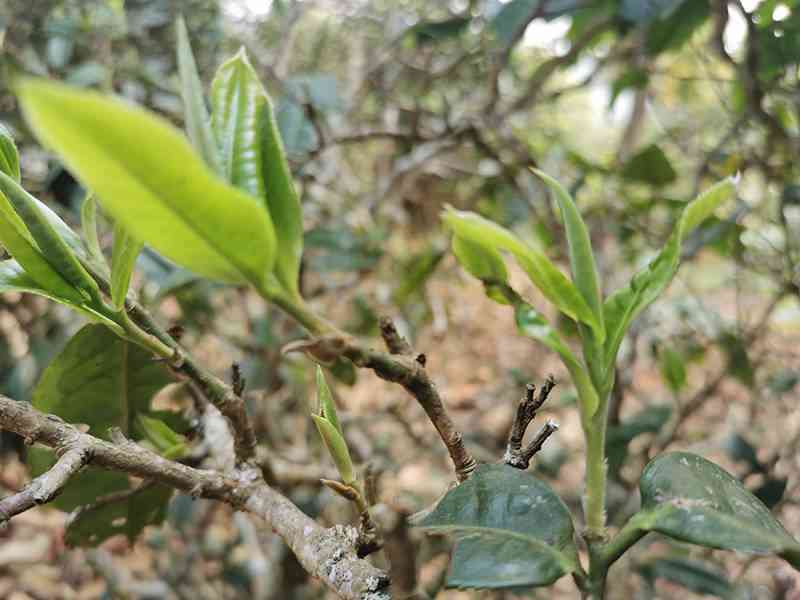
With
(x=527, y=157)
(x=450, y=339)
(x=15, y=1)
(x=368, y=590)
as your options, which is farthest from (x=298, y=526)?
(x=450, y=339)

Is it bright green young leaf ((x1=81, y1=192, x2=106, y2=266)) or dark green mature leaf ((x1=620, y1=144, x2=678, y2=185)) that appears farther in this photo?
dark green mature leaf ((x1=620, y1=144, x2=678, y2=185))

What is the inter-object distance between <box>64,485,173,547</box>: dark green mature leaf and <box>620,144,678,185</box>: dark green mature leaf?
2.66 feet

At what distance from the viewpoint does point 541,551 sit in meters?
0.32

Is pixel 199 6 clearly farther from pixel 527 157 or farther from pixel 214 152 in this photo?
pixel 214 152

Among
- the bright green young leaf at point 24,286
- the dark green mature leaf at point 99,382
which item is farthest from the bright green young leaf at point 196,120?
the dark green mature leaf at point 99,382

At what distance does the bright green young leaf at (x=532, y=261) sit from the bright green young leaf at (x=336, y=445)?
125mm

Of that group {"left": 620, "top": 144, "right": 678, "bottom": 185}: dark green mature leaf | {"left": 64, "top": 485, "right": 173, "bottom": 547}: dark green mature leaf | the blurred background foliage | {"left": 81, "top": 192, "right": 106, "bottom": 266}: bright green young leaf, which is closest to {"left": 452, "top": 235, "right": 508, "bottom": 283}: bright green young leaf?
{"left": 81, "top": 192, "right": 106, "bottom": 266}: bright green young leaf

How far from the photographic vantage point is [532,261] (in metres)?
0.36

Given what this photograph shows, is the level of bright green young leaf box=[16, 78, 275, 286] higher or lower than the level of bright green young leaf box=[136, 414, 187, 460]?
higher

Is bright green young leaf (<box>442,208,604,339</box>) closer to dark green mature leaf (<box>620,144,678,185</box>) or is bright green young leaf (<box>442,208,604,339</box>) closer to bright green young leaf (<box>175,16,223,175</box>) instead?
bright green young leaf (<box>175,16,223,175</box>)

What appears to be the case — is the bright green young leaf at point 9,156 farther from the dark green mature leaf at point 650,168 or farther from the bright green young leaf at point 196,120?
the dark green mature leaf at point 650,168

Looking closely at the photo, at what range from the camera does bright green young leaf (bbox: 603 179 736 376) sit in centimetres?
36

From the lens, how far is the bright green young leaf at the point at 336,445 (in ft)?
1.17

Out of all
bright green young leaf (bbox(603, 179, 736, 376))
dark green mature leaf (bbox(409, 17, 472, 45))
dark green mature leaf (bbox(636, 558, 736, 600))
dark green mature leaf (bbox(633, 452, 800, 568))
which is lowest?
dark green mature leaf (bbox(636, 558, 736, 600))
